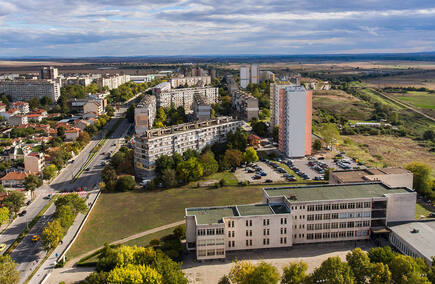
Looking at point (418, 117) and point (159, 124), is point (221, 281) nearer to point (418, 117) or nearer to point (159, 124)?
point (159, 124)

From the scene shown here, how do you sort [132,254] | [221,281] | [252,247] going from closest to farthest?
[221,281]
[132,254]
[252,247]

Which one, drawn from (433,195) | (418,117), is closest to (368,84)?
(418,117)

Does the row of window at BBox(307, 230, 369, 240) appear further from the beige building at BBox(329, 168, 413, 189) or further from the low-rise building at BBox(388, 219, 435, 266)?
the beige building at BBox(329, 168, 413, 189)

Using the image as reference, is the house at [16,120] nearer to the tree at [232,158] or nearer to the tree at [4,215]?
the tree at [4,215]

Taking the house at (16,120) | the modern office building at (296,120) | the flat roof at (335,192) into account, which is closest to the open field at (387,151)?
the modern office building at (296,120)

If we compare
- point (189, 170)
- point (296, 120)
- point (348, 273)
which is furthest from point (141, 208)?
point (296, 120)

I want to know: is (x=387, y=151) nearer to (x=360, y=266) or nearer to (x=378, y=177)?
(x=378, y=177)

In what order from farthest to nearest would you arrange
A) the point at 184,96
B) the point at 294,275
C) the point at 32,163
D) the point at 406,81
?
1. the point at 406,81
2. the point at 184,96
3. the point at 32,163
4. the point at 294,275
